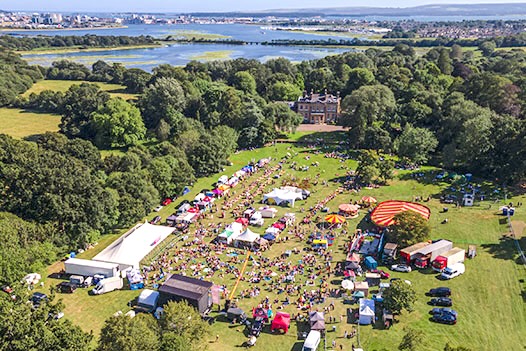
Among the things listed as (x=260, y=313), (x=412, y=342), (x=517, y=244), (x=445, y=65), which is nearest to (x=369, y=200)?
(x=517, y=244)

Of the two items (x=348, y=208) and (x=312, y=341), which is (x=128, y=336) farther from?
(x=348, y=208)

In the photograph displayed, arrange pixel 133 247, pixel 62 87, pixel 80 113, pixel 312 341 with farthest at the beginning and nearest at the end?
pixel 62 87
pixel 80 113
pixel 133 247
pixel 312 341

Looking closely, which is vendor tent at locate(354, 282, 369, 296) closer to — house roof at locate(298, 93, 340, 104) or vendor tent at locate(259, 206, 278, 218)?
vendor tent at locate(259, 206, 278, 218)

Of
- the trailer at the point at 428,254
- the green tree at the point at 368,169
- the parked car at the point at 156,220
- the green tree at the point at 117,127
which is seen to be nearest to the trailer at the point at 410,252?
the trailer at the point at 428,254

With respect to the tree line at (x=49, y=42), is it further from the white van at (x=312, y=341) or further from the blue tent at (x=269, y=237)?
the white van at (x=312, y=341)

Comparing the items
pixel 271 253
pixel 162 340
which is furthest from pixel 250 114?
pixel 162 340

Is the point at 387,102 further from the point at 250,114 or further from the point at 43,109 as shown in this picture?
the point at 43,109
